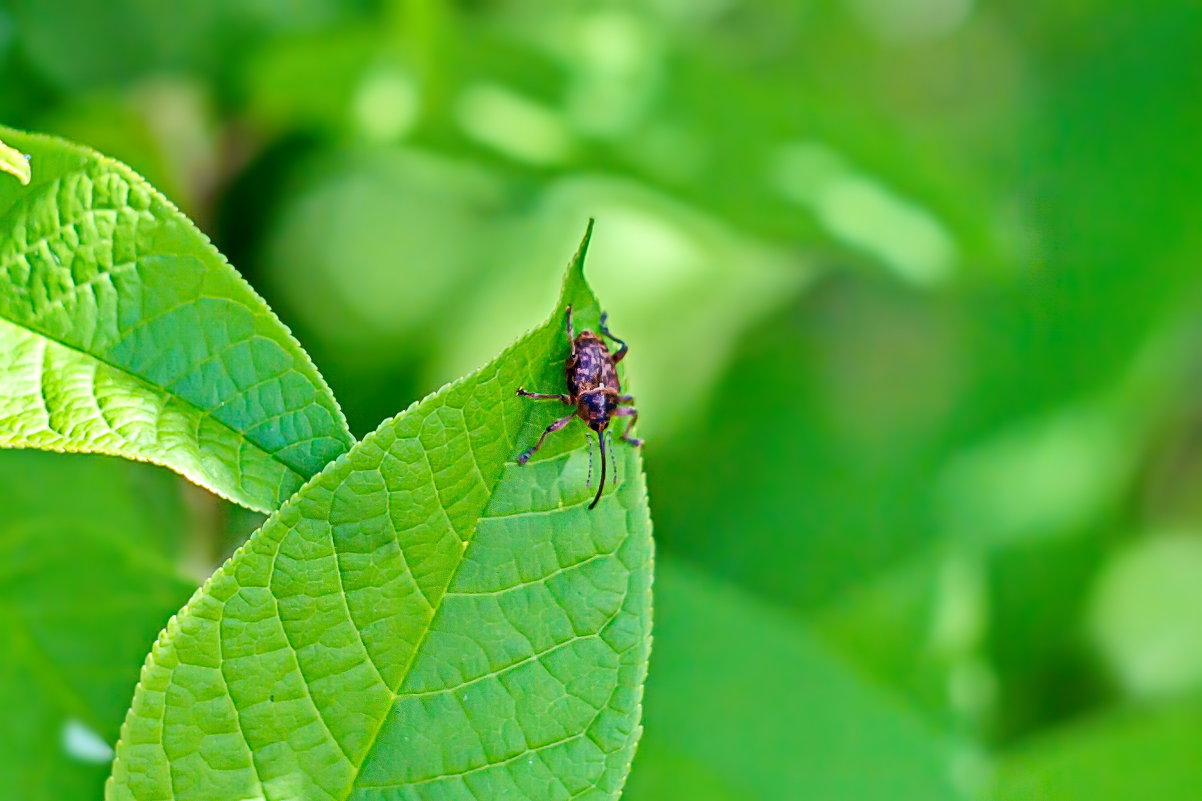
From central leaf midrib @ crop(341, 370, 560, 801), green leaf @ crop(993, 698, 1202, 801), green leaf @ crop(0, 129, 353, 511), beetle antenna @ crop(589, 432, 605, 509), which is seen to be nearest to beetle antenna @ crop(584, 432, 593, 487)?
beetle antenna @ crop(589, 432, 605, 509)

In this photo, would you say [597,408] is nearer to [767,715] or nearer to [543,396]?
[543,396]

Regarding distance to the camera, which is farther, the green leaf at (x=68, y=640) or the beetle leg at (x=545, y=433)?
the green leaf at (x=68, y=640)

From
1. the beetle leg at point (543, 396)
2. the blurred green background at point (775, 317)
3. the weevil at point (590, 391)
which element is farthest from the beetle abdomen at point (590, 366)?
the blurred green background at point (775, 317)

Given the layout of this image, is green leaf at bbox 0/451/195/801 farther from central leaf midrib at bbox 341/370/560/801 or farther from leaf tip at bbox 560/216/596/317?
leaf tip at bbox 560/216/596/317

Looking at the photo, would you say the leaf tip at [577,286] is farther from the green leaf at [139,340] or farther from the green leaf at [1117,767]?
the green leaf at [1117,767]

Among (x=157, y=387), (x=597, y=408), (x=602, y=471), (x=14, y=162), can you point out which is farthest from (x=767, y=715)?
(x=14, y=162)

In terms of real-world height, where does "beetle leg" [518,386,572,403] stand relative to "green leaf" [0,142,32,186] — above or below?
below
